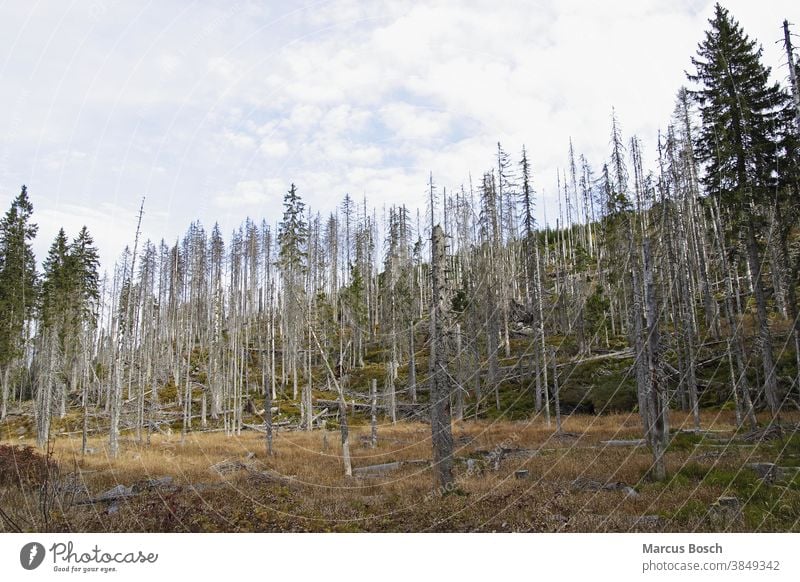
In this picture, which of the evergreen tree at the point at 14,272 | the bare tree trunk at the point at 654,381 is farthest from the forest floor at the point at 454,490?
the evergreen tree at the point at 14,272

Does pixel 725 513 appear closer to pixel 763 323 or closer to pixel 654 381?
pixel 654 381

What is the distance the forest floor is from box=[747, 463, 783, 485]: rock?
0.04 m

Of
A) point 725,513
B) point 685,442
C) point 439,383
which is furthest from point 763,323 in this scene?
point 439,383

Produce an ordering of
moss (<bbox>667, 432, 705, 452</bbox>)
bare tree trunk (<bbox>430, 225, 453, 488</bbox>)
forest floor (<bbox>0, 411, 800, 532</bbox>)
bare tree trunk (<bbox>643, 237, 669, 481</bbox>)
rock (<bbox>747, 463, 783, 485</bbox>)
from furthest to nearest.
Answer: moss (<bbox>667, 432, 705, 452</bbox>)
bare tree trunk (<bbox>430, 225, 453, 488</bbox>)
bare tree trunk (<bbox>643, 237, 669, 481</bbox>)
rock (<bbox>747, 463, 783, 485</bbox>)
forest floor (<bbox>0, 411, 800, 532</bbox>)

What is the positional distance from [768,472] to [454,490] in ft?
22.0

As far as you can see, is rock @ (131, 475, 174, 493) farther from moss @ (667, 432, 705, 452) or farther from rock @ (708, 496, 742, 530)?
moss @ (667, 432, 705, 452)

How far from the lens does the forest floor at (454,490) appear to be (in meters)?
8.95

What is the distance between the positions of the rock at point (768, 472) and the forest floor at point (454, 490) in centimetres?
4

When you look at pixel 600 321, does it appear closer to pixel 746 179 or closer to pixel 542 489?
pixel 746 179

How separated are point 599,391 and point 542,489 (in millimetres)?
20833

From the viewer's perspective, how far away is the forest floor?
352 inches

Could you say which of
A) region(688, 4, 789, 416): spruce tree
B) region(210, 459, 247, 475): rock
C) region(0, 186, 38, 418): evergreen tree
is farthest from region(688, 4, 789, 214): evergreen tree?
region(0, 186, 38, 418): evergreen tree

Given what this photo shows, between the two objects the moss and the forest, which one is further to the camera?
the moss
